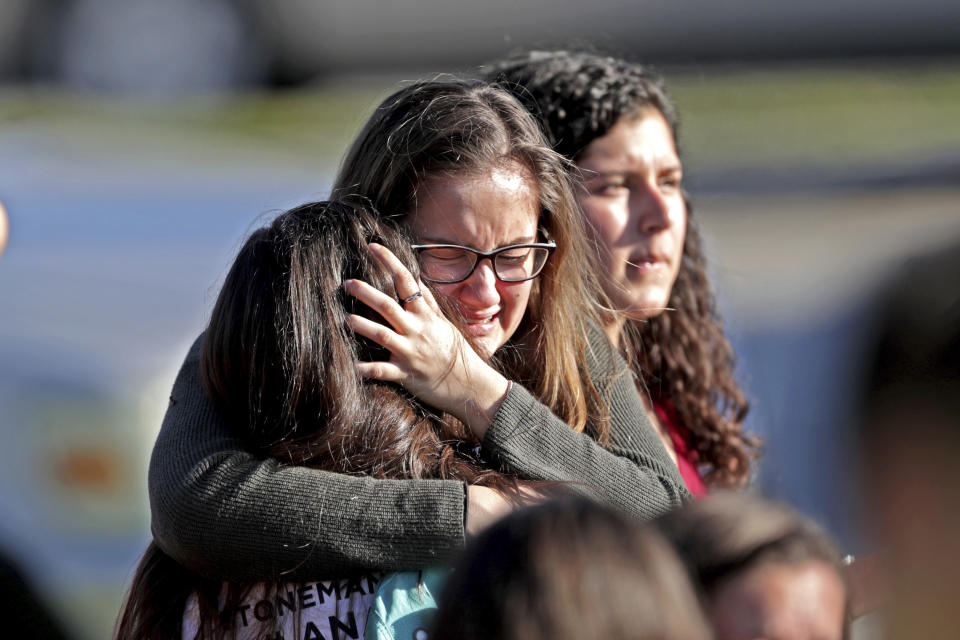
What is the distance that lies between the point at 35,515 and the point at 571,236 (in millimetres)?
2309

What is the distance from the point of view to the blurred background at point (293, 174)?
10.5ft

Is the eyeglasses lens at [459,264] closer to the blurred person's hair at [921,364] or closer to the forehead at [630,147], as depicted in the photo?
the blurred person's hair at [921,364]

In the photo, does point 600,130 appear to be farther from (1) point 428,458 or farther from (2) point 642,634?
(2) point 642,634

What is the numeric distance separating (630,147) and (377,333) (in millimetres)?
942

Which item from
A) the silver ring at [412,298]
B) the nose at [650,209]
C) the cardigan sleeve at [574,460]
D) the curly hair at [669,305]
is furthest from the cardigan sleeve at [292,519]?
the nose at [650,209]

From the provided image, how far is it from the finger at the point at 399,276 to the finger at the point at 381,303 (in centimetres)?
2

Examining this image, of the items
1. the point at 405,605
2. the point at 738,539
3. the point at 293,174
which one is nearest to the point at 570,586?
the point at 738,539

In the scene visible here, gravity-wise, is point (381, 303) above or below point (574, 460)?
above

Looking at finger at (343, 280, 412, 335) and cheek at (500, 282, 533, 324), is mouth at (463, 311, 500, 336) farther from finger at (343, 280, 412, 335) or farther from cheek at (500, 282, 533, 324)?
A: finger at (343, 280, 412, 335)

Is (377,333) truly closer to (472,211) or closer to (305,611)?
(472,211)

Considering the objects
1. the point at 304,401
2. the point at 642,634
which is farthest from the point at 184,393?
the point at 642,634

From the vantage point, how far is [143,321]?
134 inches

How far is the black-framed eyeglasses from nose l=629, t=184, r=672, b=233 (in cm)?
60

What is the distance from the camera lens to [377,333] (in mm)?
1321
